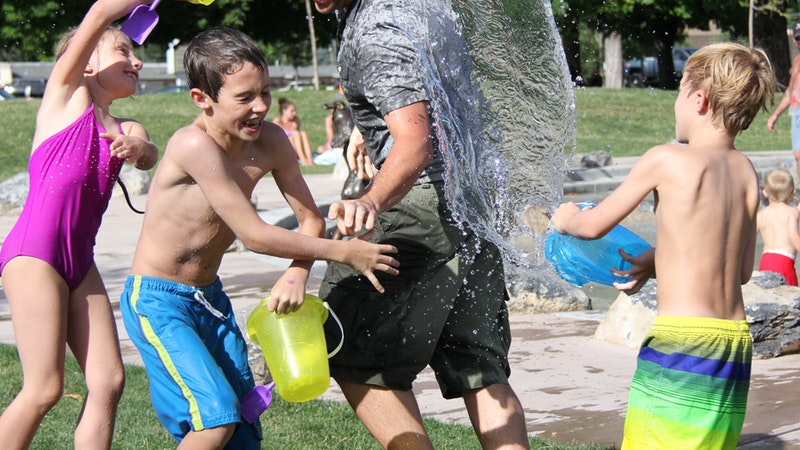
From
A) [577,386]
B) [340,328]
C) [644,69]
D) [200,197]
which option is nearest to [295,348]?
[340,328]

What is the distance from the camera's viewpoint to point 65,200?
3.68m

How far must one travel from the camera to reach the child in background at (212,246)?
3279 millimetres

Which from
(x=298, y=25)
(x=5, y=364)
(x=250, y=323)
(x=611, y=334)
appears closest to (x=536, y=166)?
(x=250, y=323)

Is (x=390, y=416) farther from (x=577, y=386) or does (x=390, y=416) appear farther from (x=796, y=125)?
(x=796, y=125)

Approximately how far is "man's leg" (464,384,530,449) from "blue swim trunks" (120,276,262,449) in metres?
0.71

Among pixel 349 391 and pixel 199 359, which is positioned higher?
pixel 199 359

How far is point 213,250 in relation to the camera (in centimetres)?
357

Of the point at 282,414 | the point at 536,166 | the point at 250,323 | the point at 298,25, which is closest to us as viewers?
the point at 250,323

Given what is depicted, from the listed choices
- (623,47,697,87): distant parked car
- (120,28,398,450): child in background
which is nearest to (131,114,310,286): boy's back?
(120,28,398,450): child in background

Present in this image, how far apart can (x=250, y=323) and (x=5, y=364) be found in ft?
9.70

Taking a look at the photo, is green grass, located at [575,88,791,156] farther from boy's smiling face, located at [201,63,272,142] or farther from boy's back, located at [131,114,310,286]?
boy's smiling face, located at [201,63,272,142]

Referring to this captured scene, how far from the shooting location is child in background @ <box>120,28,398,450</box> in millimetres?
3279

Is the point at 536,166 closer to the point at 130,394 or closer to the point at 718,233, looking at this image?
the point at 718,233

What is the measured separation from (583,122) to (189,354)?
2206 centimetres
